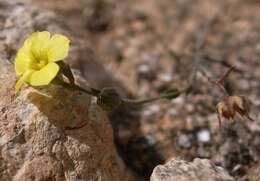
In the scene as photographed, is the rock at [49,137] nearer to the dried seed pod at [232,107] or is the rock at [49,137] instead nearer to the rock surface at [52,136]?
the rock surface at [52,136]

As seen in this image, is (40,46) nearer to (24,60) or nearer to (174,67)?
(24,60)

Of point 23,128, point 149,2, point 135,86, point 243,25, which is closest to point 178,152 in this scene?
point 135,86

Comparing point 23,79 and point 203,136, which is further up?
point 23,79

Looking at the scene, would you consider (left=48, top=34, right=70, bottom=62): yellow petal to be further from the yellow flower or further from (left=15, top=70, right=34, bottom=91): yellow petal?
(left=15, top=70, right=34, bottom=91): yellow petal

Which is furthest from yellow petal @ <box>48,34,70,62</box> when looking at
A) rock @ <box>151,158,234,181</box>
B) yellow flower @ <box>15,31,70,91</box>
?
rock @ <box>151,158,234,181</box>

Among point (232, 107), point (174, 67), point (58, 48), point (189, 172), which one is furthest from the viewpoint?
point (174, 67)

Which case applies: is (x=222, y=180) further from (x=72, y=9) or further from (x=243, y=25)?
(x=72, y=9)

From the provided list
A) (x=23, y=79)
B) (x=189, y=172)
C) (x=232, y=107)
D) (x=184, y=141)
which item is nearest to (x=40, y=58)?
(x=23, y=79)
